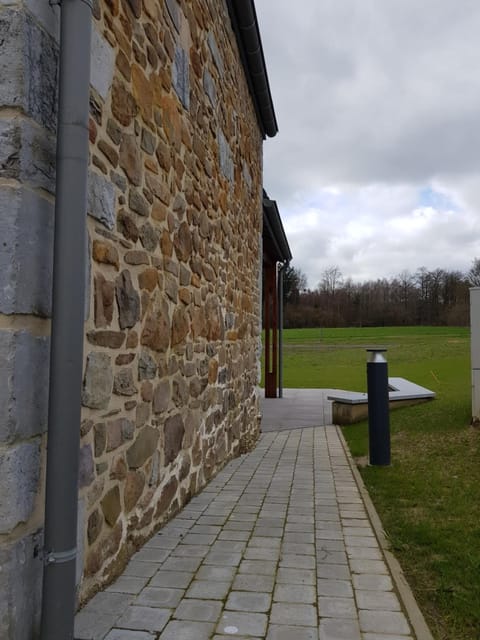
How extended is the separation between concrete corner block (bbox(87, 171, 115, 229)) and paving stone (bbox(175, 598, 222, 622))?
5.94 ft

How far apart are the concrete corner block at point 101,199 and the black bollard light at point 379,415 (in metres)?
4.07

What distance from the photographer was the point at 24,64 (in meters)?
1.92

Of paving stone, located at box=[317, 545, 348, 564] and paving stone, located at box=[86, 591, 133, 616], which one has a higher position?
paving stone, located at box=[86, 591, 133, 616]

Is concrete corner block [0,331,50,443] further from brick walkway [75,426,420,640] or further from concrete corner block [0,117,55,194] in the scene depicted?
brick walkway [75,426,420,640]

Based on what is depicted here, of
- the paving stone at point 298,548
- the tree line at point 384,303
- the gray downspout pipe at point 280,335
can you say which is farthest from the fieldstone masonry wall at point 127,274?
the tree line at point 384,303

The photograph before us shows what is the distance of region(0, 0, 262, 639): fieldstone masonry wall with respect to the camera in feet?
6.23

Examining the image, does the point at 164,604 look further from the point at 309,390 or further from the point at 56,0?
the point at 309,390

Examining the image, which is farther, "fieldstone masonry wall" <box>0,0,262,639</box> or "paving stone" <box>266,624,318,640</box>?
"paving stone" <box>266,624,318,640</box>

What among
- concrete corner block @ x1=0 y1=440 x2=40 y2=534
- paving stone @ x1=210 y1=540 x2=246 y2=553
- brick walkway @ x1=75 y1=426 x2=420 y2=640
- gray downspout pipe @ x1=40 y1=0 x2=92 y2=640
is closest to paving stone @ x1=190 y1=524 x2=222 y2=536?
brick walkway @ x1=75 y1=426 x2=420 y2=640

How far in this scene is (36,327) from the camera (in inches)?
78.4

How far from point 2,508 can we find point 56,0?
1.88 m

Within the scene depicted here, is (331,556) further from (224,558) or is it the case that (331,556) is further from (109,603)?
(109,603)

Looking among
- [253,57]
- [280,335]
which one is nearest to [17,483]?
[253,57]

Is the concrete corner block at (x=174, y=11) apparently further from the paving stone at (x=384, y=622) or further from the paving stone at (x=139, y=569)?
the paving stone at (x=384, y=622)
